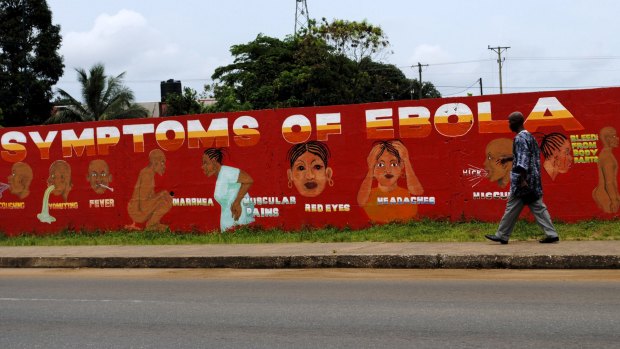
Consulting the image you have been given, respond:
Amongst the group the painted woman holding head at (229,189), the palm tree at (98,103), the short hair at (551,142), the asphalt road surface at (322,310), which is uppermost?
the palm tree at (98,103)

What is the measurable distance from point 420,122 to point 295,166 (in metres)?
2.54

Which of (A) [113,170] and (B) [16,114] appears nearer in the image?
(A) [113,170]

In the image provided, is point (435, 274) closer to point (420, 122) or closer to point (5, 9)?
point (420, 122)

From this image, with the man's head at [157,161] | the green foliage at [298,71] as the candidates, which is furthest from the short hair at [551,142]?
the green foliage at [298,71]

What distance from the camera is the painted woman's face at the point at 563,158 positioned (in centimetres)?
1119

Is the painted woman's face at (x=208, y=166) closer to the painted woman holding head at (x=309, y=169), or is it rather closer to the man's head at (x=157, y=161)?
the man's head at (x=157, y=161)

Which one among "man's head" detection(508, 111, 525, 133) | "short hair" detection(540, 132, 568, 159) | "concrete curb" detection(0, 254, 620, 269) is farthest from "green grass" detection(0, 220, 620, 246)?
"man's head" detection(508, 111, 525, 133)

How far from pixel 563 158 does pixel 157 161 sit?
7.90m

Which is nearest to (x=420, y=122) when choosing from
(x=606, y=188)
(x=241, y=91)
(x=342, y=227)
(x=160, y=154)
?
(x=342, y=227)

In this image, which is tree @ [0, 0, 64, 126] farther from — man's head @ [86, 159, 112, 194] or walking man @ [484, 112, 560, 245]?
walking man @ [484, 112, 560, 245]

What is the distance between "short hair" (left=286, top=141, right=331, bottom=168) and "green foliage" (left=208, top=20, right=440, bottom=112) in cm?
2487

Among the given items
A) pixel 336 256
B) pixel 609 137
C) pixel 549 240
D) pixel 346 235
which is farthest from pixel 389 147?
pixel 609 137

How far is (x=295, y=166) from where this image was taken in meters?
13.0

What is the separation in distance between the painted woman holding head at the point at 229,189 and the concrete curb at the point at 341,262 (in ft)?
9.05
